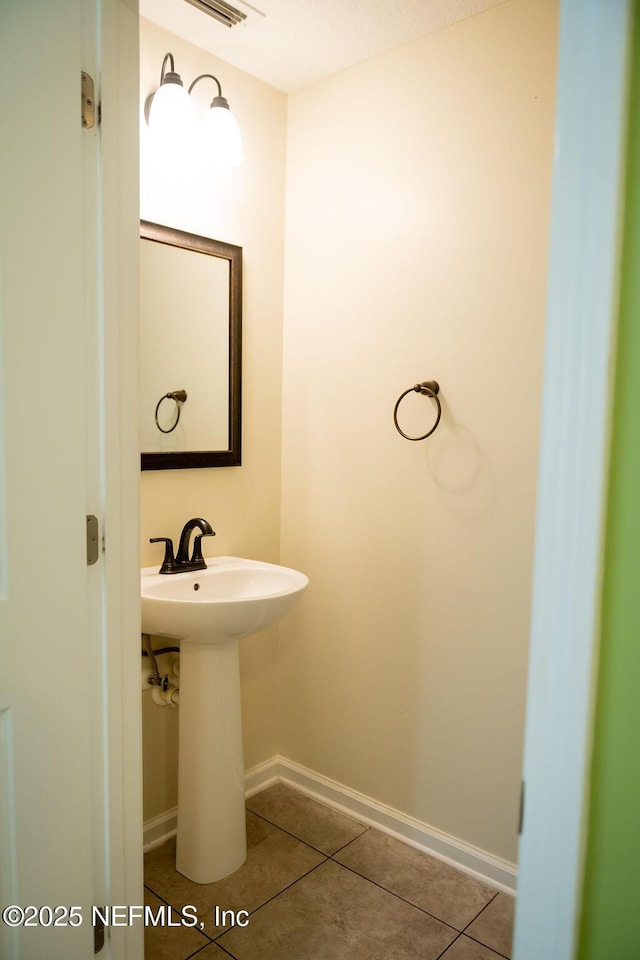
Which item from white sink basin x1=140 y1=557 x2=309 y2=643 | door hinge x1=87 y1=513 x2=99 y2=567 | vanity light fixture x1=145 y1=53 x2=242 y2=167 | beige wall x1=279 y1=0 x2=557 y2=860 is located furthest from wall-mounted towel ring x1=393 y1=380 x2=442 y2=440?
door hinge x1=87 y1=513 x2=99 y2=567

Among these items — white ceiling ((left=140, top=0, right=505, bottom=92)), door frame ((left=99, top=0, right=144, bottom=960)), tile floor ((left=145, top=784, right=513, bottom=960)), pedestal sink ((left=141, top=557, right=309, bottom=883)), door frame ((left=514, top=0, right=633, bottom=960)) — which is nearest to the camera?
door frame ((left=514, top=0, right=633, bottom=960))

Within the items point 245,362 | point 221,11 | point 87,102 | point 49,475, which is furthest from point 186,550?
point 221,11

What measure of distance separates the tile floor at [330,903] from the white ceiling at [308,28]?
256 centimetres

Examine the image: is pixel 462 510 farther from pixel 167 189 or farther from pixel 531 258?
pixel 167 189

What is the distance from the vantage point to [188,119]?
1966mm

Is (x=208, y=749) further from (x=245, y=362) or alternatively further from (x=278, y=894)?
(x=245, y=362)

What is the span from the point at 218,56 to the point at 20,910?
238 centimetres

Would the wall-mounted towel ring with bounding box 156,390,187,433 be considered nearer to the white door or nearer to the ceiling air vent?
the white door

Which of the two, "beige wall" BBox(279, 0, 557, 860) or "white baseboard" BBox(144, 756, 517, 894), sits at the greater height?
"beige wall" BBox(279, 0, 557, 860)

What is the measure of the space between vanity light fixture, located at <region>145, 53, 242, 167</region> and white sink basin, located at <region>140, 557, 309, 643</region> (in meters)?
1.32

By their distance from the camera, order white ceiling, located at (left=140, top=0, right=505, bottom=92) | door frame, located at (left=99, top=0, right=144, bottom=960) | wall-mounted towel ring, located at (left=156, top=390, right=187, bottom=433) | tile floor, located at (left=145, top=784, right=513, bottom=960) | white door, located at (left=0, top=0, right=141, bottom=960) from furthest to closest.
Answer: wall-mounted towel ring, located at (left=156, top=390, right=187, bottom=433), white ceiling, located at (left=140, top=0, right=505, bottom=92), tile floor, located at (left=145, top=784, right=513, bottom=960), door frame, located at (left=99, top=0, right=144, bottom=960), white door, located at (left=0, top=0, right=141, bottom=960)

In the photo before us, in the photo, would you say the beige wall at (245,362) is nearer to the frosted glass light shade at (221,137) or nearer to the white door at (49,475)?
the frosted glass light shade at (221,137)

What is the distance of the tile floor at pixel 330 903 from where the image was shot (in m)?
1.76

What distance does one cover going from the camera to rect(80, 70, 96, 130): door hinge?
1241 millimetres
